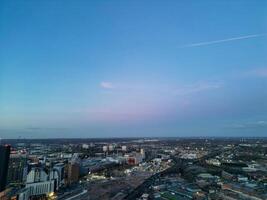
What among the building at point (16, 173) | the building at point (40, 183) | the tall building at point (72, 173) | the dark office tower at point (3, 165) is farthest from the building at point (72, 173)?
the dark office tower at point (3, 165)

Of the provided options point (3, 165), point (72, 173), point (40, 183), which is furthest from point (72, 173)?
point (3, 165)

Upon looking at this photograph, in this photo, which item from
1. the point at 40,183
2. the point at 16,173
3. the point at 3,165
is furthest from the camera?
the point at 16,173

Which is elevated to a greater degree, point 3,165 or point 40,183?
point 3,165

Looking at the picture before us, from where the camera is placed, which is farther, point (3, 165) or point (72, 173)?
point (72, 173)

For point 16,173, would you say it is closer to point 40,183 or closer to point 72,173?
point 40,183

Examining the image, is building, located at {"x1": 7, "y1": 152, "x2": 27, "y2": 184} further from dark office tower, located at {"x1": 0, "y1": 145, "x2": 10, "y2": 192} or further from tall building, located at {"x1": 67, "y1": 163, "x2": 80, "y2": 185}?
dark office tower, located at {"x1": 0, "y1": 145, "x2": 10, "y2": 192}

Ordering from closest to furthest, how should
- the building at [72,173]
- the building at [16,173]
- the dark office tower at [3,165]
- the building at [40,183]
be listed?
the dark office tower at [3,165] → the building at [40,183] → the building at [16,173] → the building at [72,173]

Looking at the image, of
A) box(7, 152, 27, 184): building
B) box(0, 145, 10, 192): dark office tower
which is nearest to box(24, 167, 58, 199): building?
box(7, 152, 27, 184): building

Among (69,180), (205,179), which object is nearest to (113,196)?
(69,180)

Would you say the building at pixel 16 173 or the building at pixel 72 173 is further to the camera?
the building at pixel 72 173

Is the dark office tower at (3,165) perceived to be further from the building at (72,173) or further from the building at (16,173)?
the building at (72,173)

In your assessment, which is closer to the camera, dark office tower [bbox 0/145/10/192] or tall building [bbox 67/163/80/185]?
dark office tower [bbox 0/145/10/192]
